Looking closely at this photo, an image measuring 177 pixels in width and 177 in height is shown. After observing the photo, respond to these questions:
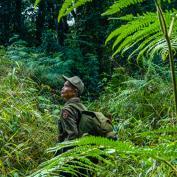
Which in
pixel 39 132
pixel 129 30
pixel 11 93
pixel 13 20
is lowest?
pixel 39 132

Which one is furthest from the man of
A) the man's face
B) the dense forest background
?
the dense forest background

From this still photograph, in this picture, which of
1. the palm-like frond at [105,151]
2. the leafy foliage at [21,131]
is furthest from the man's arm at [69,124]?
the palm-like frond at [105,151]

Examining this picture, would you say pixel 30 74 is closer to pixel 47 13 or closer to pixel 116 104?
pixel 116 104

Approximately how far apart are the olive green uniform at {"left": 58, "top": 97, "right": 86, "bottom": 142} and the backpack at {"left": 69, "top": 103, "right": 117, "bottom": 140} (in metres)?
0.03

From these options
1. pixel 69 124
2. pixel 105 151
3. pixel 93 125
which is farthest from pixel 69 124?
pixel 105 151

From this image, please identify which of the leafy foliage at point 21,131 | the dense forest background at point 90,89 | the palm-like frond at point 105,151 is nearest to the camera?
the palm-like frond at point 105,151

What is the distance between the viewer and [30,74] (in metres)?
8.22

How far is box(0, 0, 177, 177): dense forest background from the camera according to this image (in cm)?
111

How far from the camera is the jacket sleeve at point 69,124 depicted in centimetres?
371

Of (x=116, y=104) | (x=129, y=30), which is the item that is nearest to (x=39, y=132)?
(x=116, y=104)

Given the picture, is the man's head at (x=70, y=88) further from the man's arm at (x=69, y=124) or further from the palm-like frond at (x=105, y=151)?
the palm-like frond at (x=105, y=151)

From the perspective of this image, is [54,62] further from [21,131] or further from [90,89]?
[21,131]

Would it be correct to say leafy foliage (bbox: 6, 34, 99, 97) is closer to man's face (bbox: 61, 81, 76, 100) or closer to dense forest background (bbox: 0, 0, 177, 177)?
dense forest background (bbox: 0, 0, 177, 177)

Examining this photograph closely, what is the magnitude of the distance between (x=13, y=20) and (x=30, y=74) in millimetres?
4998
